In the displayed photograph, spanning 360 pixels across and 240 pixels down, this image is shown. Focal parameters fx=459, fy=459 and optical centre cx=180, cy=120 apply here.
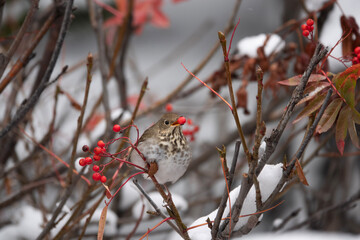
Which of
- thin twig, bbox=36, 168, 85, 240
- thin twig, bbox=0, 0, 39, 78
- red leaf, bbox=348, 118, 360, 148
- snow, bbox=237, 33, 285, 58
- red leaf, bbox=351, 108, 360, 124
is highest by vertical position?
snow, bbox=237, 33, 285, 58

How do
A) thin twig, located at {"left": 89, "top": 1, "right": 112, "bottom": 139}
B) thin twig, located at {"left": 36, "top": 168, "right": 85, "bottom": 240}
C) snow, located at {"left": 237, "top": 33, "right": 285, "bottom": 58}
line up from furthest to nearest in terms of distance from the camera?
snow, located at {"left": 237, "top": 33, "right": 285, "bottom": 58}, thin twig, located at {"left": 89, "top": 1, "right": 112, "bottom": 139}, thin twig, located at {"left": 36, "top": 168, "right": 85, "bottom": 240}

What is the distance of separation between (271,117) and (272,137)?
4.76 ft

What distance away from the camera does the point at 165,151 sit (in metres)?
1.15

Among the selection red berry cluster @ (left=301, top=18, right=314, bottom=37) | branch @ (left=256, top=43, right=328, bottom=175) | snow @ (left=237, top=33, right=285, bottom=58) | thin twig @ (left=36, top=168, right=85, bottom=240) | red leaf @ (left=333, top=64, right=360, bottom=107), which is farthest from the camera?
snow @ (left=237, top=33, right=285, bottom=58)

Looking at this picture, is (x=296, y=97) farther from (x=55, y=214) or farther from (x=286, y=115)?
(x=55, y=214)

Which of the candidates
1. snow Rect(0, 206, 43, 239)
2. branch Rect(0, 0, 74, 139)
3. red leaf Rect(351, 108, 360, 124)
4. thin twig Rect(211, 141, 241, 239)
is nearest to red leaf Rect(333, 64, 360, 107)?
red leaf Rect(351, 108, 360, 124)

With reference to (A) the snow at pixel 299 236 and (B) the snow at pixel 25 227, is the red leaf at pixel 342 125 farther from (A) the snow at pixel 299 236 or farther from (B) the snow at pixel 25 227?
(B) the snow at pixel 25 227

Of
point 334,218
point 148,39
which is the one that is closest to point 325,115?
point 334,218

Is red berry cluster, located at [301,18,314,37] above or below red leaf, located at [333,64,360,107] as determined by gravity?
above

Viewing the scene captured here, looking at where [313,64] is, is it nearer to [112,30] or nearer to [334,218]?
[334,218]

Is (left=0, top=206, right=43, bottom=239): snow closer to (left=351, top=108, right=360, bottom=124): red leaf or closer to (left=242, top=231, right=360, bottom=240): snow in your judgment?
(left=242, top=231, right=360, bottom=240): snow

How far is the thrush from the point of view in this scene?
112 cm

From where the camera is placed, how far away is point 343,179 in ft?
7.41

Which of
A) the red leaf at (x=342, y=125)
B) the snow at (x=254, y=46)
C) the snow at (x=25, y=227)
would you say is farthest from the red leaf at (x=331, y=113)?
the snow at (x=25, y=227)
